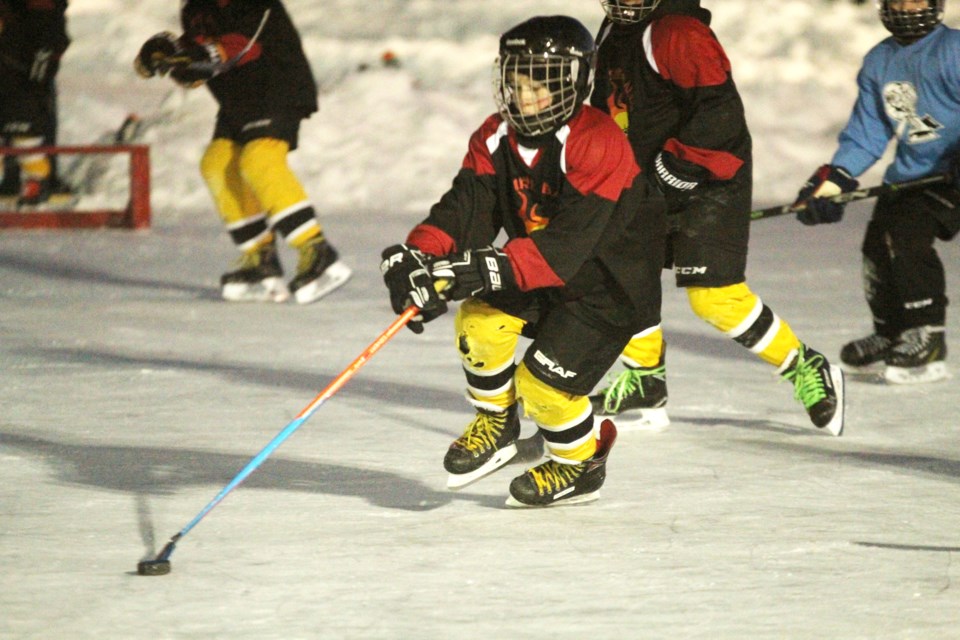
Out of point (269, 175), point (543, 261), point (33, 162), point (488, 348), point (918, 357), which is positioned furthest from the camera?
point (33, 162)

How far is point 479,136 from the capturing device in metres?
3.73

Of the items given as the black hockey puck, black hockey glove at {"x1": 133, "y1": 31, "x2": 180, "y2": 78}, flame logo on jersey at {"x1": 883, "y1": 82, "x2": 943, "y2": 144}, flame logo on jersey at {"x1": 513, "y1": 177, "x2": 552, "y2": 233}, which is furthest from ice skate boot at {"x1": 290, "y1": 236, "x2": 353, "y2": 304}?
the black hockey puck

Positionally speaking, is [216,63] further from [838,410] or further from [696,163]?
[838,410]

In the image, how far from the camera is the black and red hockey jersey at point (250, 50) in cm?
671

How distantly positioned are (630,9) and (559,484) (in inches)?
58.7

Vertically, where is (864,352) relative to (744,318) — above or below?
below

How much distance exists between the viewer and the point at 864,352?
5.51 metres

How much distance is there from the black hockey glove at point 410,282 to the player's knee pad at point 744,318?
4.17ft

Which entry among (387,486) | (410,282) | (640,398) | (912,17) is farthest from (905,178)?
(410,282)

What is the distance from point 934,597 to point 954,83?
2575mm

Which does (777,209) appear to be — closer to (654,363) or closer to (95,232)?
(654,363)

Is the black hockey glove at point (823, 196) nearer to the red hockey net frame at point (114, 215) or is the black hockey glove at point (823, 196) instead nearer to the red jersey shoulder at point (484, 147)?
the red jersey shoulder at point (484, 147)

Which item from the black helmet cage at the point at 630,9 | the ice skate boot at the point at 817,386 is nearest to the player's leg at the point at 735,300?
the ice skate boot at the point at 817,386

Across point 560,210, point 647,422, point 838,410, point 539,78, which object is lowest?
point 647,422
